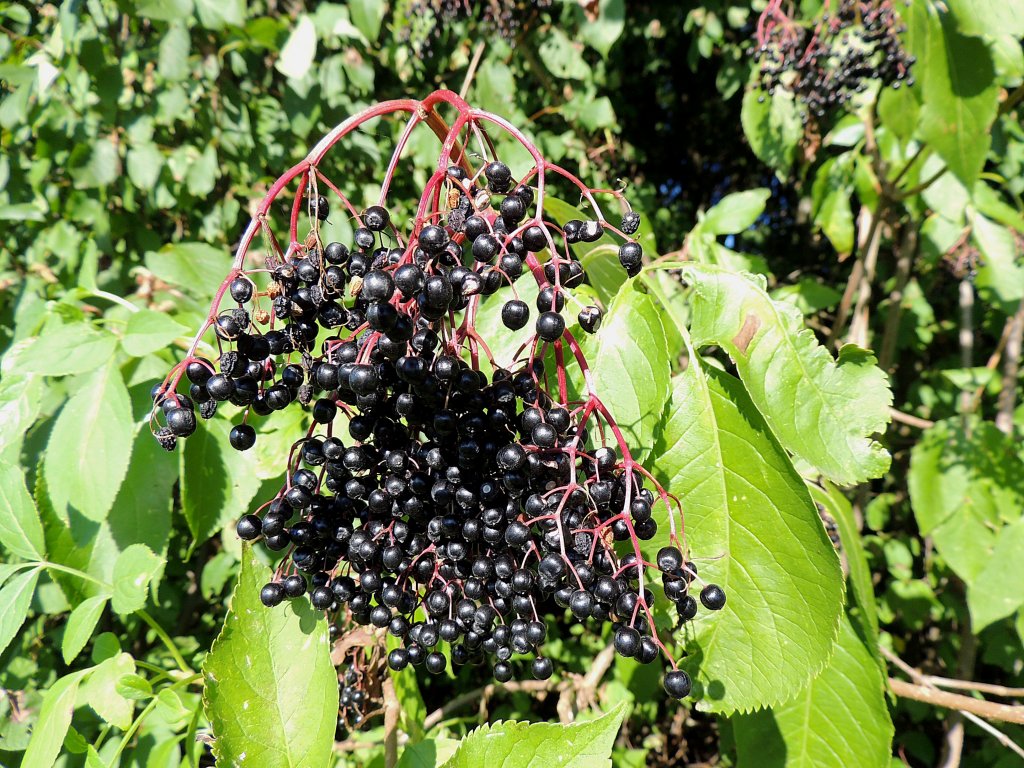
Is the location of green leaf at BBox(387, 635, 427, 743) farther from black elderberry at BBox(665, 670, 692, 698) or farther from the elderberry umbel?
black elderberry at BBox(665, 670, 692, 698)

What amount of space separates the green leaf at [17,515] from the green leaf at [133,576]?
0.68ft

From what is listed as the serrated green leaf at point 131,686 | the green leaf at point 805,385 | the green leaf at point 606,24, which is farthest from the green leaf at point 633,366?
the green leaf at point 606,24

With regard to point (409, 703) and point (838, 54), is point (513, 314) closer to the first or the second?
point (409, 703)

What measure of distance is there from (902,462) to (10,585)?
13.8ft

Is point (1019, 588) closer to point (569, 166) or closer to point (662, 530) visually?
point (662, 530)

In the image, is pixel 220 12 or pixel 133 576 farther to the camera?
pixel 220 12

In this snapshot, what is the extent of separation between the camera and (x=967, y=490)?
8.64 ft

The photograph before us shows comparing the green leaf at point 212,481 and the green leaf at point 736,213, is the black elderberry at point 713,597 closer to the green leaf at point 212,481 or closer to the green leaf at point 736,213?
the green leaf at point 212,481

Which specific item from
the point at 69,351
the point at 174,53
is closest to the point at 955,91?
the point at 69,351

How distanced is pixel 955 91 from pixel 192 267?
230 centimetres

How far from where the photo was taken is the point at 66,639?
4.06 feet

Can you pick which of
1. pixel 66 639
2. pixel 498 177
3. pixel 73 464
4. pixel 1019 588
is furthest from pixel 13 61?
pixel 1019 588

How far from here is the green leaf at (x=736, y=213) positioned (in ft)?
7.28

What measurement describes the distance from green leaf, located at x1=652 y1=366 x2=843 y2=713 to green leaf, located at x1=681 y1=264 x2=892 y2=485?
60 mm
